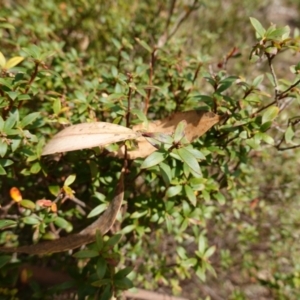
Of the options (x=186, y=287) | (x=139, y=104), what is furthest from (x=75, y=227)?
(x=186, y=287)

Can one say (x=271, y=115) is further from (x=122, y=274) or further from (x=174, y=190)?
(x=122, y=274)

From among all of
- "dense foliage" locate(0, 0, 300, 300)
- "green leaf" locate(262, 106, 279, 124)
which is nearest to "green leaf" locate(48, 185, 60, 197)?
"dense foliage" locate(0, 0, 300, 300)

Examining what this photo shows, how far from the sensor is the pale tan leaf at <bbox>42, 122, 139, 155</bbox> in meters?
1.20

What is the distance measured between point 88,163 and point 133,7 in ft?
6.96

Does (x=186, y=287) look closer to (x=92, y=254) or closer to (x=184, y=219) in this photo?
(x=184, y=219)

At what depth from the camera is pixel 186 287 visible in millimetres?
2389

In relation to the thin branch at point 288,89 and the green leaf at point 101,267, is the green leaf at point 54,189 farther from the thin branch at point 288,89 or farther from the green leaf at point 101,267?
the thin branch at point 288,89

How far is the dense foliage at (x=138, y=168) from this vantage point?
1.34 m

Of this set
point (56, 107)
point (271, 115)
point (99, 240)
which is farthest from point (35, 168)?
point (271, 115)

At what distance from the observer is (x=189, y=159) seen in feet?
3.70

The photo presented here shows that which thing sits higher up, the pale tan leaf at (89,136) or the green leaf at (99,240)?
the pale tan leaf at (89,136)

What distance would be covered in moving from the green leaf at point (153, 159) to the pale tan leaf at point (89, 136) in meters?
0.10

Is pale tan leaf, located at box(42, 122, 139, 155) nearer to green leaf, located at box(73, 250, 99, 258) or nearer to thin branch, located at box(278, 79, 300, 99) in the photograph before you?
green leaf, located at box(73, 250, 99, 258)

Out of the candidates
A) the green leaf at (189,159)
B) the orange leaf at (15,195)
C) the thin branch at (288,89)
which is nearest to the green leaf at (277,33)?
the thin branch at (288,89)
